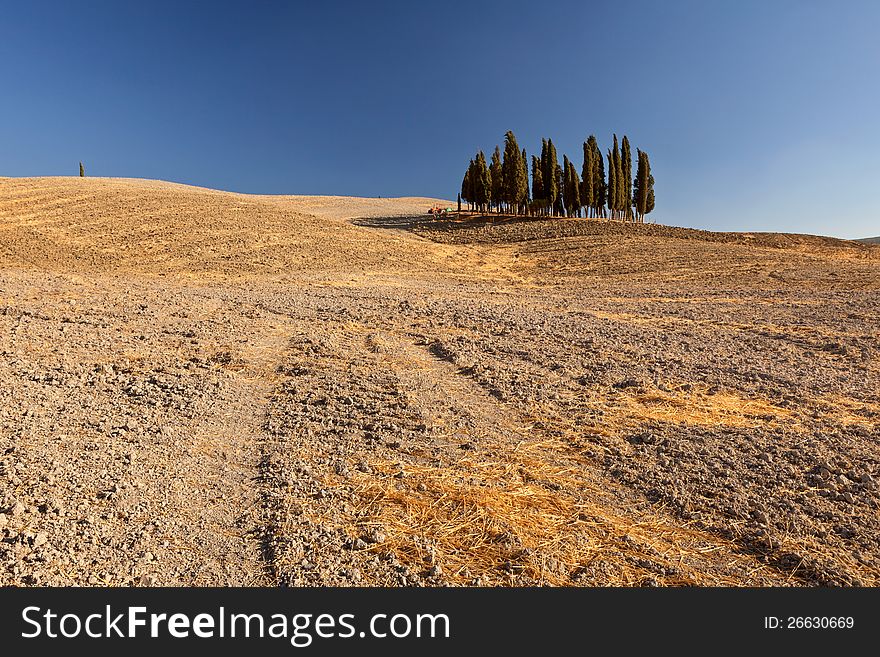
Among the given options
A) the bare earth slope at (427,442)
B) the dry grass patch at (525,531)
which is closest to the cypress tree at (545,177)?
the bare earth slope at (427,442)

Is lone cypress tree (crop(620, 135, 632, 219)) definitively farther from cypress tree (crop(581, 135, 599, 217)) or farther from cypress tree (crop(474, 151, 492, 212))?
cypress tree (crop(474, 151, 492, 212))

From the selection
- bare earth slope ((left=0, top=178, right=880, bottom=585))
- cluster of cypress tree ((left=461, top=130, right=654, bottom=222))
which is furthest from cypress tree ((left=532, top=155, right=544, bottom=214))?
bare earth slope ((left=0, top=178, right=880, bottom=585))

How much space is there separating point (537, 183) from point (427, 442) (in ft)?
141

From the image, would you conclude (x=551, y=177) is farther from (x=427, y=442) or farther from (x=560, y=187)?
(x=427, y=442)

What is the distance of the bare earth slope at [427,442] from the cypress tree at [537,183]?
3512 centimetres

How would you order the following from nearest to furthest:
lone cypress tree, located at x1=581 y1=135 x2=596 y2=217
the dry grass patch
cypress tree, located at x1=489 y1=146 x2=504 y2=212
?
1. the dry grass patch
2. lone cypress tree, located at x1=581 y1=135 x2=596 y2=217
3. cypress tree, located at x1=489 y1=146 x2=504 y2=212

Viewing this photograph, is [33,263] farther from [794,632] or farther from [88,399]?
[794,632]

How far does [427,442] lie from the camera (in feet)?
13.3

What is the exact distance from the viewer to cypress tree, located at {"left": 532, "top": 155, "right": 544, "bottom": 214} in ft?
142

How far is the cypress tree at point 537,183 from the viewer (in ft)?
142

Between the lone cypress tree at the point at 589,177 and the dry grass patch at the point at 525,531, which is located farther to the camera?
the lone cypress tree at the point at 589,177

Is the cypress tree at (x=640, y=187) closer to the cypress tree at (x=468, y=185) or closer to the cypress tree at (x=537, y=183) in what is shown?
the cypress tree at (x=537, y=183)

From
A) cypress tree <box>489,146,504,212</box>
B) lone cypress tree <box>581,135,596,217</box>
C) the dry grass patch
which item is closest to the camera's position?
the dry grass patch

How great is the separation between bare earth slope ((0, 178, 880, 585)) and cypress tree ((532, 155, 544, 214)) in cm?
3512
